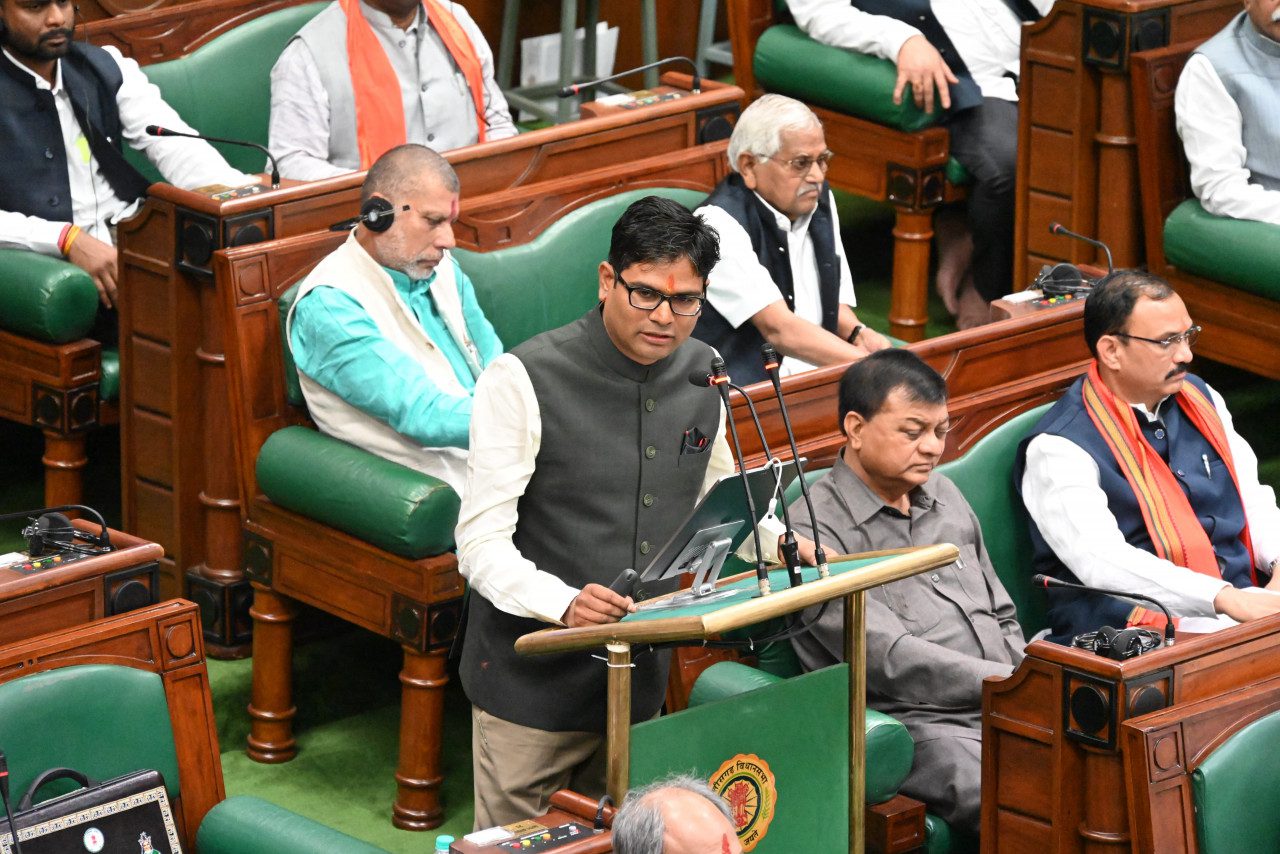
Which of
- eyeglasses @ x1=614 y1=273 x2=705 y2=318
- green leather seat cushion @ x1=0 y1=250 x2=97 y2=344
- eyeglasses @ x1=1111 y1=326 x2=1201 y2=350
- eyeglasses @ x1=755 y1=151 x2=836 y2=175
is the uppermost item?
eyeglasses @ x1=614 y1=273 x2=705 y2=318

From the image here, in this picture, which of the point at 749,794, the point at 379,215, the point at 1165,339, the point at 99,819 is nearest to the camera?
the point at 99,819

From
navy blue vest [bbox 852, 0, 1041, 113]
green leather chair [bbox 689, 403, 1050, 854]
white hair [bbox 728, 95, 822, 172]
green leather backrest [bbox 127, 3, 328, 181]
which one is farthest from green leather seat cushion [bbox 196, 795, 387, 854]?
navy blue vest [bbox 852, 0, 1041, 113]

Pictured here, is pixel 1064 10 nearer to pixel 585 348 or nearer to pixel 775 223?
pixel 775 223

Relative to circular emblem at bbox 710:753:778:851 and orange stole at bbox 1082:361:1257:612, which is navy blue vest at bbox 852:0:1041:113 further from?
circular emblem at bbox 710:753:778:851

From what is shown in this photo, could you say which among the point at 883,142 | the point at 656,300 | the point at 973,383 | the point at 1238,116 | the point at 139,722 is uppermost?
the point at 656,300

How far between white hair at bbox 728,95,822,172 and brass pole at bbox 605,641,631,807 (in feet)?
5.57

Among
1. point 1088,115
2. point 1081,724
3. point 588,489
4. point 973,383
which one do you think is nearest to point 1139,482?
point 973,383

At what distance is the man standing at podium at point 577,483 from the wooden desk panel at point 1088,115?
2.19 metres

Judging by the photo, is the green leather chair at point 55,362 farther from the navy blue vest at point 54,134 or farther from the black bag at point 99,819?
the black bag at point 99,819

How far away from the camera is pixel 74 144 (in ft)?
14.0

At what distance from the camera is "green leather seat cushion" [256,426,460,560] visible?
333 cm

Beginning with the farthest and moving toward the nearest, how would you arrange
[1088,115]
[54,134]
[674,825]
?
1. [1088,115]
2. [54,134]
3. [674,825]

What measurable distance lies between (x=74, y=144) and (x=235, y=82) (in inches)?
21.0

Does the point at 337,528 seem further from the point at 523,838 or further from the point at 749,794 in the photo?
the point at 523,838
